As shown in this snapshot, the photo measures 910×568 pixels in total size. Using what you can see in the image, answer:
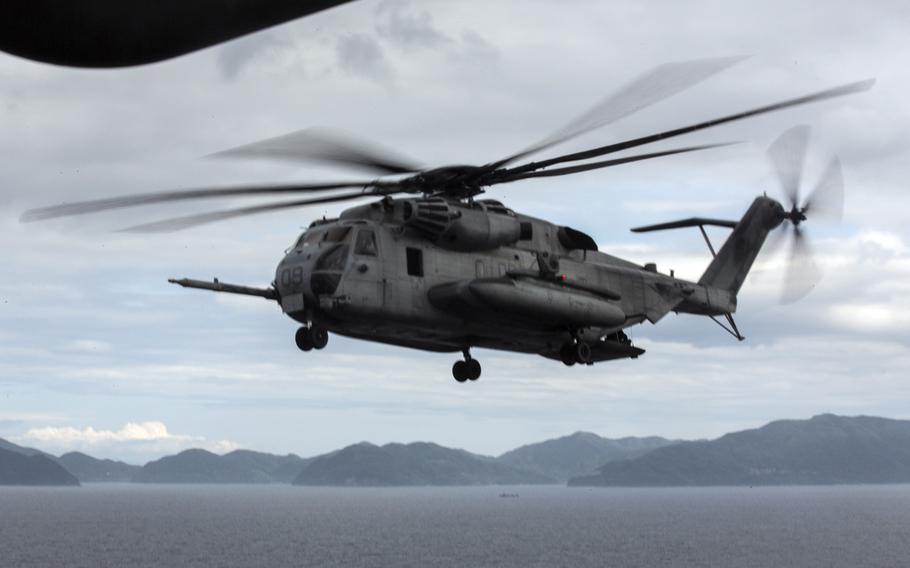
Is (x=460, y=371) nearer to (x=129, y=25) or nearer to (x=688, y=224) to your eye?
(x=688, y=224)

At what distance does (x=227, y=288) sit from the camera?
78.9ft

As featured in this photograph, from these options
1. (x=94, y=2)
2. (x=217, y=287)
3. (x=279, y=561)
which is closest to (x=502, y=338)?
(x=217, y=287)

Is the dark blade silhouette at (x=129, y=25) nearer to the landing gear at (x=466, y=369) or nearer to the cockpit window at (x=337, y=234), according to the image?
the cockpit window at (x=337, y=234)

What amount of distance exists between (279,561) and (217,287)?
180 metres

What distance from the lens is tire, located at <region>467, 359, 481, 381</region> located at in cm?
2867

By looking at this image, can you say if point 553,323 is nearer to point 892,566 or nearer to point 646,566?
point 646,566

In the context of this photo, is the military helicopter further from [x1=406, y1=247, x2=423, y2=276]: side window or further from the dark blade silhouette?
the dark blade silhouette

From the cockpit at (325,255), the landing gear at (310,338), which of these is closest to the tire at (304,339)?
the landing gear at (310,338)

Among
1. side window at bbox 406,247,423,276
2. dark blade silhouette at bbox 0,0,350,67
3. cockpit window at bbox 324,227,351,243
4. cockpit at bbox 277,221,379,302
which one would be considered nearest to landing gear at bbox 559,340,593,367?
side window at bbox 406,247,423,276

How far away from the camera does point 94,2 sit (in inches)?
90.2

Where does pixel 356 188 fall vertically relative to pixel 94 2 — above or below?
above

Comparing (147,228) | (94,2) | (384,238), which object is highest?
(384,238)

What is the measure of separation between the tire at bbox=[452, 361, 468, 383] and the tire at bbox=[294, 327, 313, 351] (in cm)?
601

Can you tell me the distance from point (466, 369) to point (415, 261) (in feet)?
14.4
